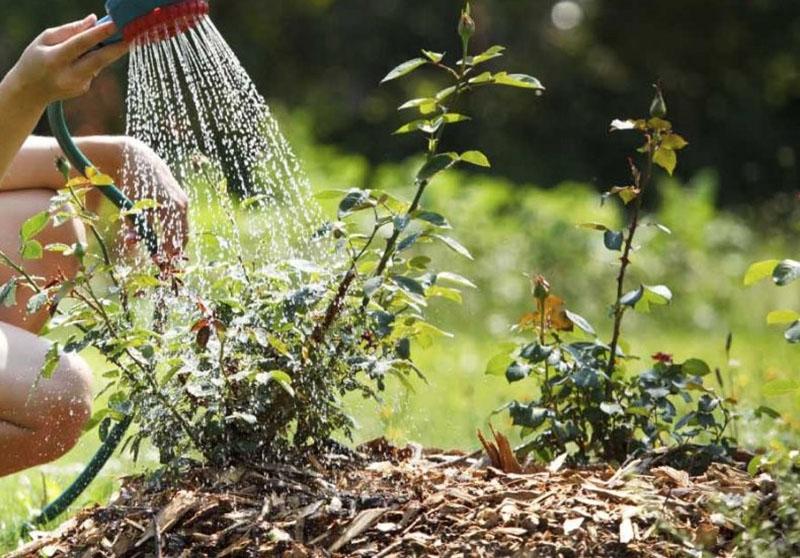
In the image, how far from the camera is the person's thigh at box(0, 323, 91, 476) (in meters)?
3.04

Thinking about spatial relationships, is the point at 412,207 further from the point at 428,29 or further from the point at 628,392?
the point at 428,29

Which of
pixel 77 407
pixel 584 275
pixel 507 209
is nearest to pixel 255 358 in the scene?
pixel 77 407

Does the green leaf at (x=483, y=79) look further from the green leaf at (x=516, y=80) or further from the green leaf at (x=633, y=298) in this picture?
the green leaf at (x=633, y=298)

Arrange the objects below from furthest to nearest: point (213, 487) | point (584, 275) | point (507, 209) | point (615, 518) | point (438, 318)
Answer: point (507, 209) → point (584, 275) → point (438, 318) → point (213, 487) → point (615, 518)

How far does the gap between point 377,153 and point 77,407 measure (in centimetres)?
855

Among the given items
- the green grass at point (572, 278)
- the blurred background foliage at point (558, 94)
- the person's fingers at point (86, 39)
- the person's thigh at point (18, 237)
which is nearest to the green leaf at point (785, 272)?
the person's fingers at point (86, 39)

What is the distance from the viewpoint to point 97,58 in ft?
9.00

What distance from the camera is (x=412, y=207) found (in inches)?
109

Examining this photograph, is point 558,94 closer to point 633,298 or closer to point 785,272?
point 633,298

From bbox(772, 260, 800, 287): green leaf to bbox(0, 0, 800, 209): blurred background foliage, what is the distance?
846 centimetres

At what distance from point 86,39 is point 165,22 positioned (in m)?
0.14

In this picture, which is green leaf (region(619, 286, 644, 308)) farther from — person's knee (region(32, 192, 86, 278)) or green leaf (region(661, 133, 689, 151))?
person's knee (region(32, 192, 86, 278))

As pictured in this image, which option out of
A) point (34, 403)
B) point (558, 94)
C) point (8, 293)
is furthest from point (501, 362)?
point (558, 94)

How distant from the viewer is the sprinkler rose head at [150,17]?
2.71 metres
